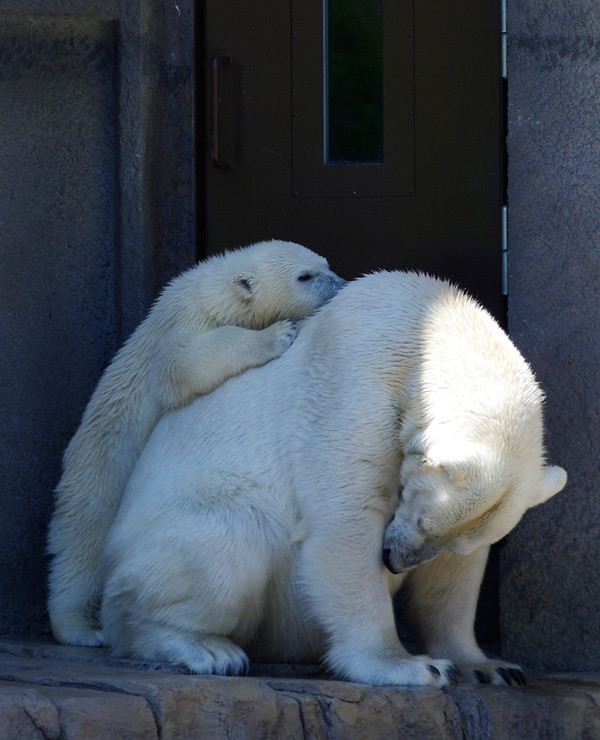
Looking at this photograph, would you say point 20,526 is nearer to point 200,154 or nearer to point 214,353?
point 214,353

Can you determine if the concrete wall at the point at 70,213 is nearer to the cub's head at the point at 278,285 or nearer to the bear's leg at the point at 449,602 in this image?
the cub's head at the point at 278,285

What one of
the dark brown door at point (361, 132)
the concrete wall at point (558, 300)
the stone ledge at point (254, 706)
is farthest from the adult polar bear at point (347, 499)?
the dark brown door at point (361, 132)

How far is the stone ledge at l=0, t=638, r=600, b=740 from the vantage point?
292 centimetres

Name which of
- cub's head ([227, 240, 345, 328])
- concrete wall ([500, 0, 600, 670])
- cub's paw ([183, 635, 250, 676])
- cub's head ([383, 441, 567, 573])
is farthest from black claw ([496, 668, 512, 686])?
cub's head ([227, 240, 345, 328])

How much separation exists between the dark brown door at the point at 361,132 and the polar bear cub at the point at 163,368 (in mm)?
845

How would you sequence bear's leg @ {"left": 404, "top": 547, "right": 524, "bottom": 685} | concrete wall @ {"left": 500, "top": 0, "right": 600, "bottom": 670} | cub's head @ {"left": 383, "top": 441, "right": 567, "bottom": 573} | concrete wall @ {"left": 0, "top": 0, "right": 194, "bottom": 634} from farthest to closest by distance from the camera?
concrete wall @ {"left": 0, "top": 0, "right": 194, "bottom": 634} < concrete wall @ {"left": 500, "top": 0, "right": 600, "bottom": 670} < bear's leg @ {"left": 404, "top": 547, "right": 524, "bottom": 685} < cub's head @ {"left": 383, "top": 441, "right": 567, "bottom": 573}

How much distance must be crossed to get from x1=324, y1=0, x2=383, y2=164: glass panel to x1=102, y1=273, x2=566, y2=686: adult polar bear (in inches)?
51.4

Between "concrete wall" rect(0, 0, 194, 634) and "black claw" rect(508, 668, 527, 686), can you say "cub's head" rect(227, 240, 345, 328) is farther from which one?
"black claw" rect(508, 668, 527, 686)

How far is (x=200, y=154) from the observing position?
521 centimetres

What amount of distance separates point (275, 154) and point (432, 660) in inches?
92.5

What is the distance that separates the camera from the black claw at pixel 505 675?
3844 millimetres

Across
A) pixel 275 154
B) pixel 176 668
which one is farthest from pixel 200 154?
pixel 176 668

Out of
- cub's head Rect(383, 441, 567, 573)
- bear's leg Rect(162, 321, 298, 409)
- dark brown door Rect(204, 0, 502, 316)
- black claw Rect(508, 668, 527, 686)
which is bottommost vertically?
black claw Rect(508, 668, 527, 686)

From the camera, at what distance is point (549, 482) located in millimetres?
3721
